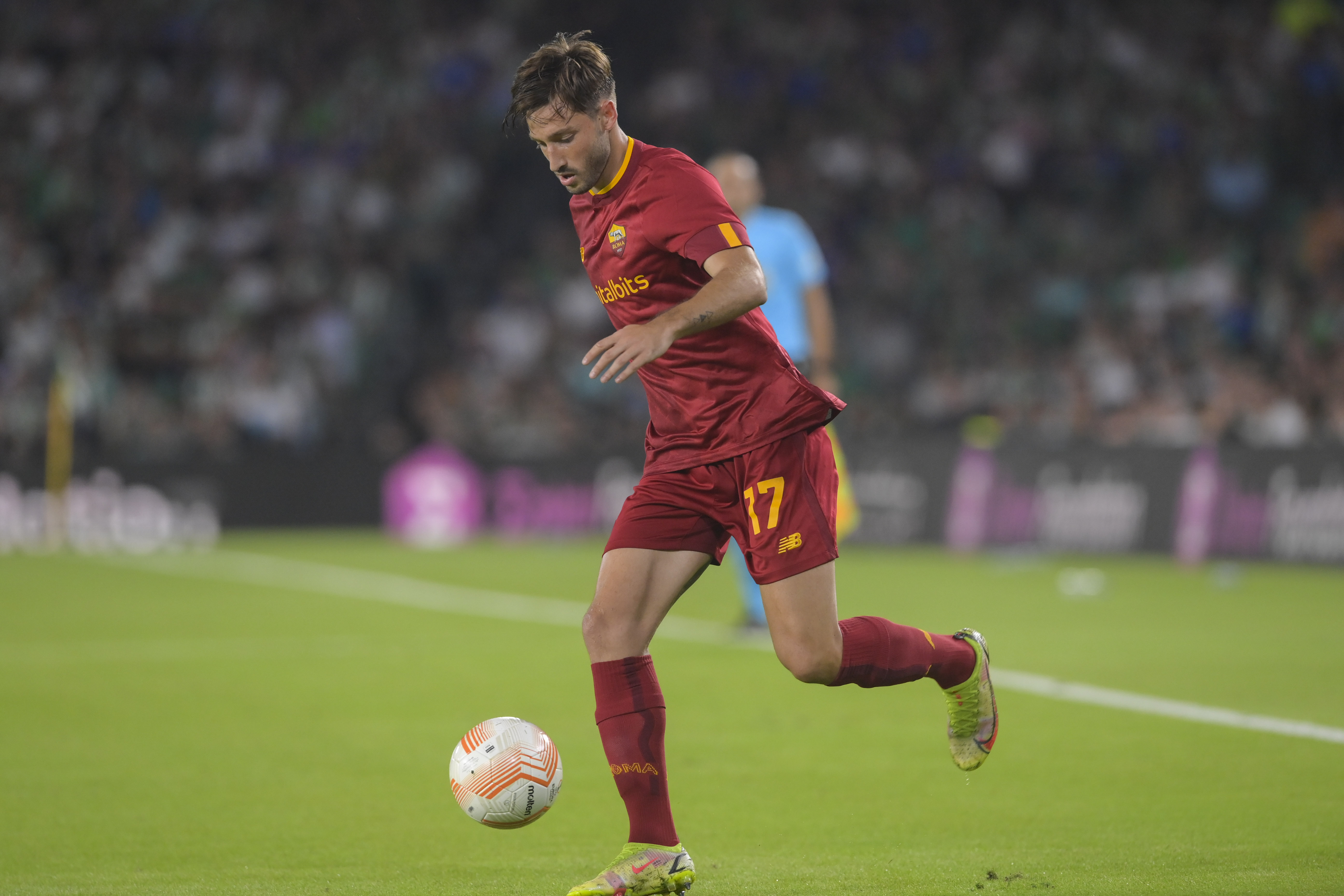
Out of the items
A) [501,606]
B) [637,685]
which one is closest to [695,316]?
[637,685]

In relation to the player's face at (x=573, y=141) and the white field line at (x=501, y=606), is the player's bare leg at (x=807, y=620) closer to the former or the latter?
the player's face at (x=573, y=141)

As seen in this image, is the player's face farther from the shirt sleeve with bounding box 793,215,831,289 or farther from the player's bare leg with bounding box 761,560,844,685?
the shirt sleeve with bounding box 793,215,831,289

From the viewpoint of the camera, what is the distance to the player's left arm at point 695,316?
13.7ft

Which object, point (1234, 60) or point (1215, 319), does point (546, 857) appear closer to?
point (1215, 319)

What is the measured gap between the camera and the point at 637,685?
179 inches

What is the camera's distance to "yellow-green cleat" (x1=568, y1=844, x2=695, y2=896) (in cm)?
420

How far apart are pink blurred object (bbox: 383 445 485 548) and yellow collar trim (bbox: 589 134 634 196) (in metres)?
14.8

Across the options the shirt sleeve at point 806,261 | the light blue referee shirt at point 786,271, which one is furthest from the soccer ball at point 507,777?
the shirt sleeve at point 806,261

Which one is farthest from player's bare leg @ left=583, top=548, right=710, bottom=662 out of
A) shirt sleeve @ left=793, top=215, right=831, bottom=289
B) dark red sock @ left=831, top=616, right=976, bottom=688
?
shirt sleeve @ left=793, top=215, right=831, bottom=289

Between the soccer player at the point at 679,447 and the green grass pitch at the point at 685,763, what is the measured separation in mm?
504

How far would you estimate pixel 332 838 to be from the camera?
5016mm

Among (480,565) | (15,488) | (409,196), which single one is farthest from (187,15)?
(480,565)

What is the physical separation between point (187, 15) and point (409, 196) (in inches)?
165

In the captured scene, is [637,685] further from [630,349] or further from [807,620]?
[630,349]
